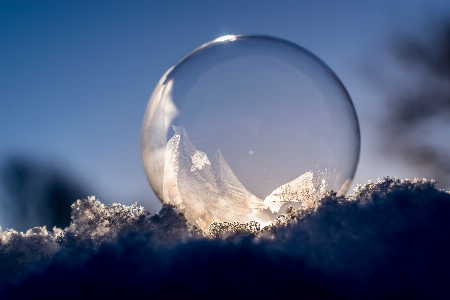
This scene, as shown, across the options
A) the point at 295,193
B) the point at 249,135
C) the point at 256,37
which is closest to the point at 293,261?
the point at 295,193

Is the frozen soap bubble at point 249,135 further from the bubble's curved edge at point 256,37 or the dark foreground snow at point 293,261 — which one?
the dark foreground snow at point 293,261

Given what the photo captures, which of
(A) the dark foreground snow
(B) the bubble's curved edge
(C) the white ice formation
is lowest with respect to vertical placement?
(A) the dark foreground snow

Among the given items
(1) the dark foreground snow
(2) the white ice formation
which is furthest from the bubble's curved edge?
(1) the dark foreground snow

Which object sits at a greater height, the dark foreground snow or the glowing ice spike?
the glowing ice spike

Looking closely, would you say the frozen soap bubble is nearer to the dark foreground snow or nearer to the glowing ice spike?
the glowing ice spike

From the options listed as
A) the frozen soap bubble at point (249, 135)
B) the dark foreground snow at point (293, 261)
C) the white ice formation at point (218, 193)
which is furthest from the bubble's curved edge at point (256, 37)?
the dark foreground snow at point (293, 261)

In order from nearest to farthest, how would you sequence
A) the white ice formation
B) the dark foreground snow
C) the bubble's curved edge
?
the dark foreground snow → the white ice formation → the bubble's curved edge

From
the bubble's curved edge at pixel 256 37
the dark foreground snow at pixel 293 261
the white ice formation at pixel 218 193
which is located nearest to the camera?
the dark foreground snow at pixel 293 261

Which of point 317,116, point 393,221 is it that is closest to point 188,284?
point 393,221
